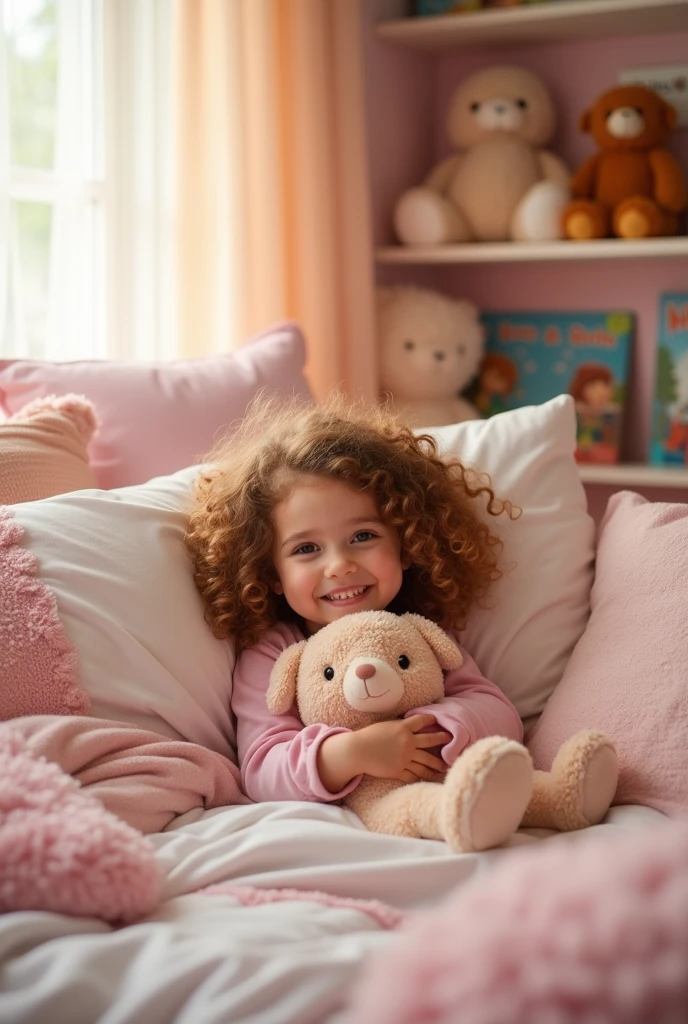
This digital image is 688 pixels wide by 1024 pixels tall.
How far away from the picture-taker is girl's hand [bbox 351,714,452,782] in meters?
1.04

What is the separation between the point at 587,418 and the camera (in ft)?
8.23

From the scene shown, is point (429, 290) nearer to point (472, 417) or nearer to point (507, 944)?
point (472, 417)

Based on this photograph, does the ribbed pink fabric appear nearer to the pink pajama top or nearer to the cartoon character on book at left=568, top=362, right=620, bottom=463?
the pink pajama top

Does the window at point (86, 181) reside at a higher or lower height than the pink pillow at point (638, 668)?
higher

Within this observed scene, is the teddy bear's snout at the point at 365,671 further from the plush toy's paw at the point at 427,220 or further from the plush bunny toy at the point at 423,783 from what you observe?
the plush toy's paw at the point at 427,220

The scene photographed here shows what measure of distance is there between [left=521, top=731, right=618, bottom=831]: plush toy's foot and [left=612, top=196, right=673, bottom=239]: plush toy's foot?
1.46 meters

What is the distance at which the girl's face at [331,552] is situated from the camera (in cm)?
117

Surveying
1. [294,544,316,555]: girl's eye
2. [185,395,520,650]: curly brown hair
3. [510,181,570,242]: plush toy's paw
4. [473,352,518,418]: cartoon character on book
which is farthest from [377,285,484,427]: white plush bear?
[294,544,316,555]: girl's eye

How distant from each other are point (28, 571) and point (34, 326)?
38.3 inches

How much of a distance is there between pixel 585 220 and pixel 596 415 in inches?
17.4

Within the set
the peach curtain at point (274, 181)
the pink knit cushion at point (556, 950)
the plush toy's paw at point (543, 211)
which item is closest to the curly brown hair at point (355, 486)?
the pink knit cushion at point (556, 950)

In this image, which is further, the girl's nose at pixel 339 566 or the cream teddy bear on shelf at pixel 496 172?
the cream teddy bear on shelf at pixel 496 172

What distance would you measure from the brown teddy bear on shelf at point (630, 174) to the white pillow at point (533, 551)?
3.28 feet

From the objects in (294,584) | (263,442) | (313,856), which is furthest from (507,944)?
(263,442)
